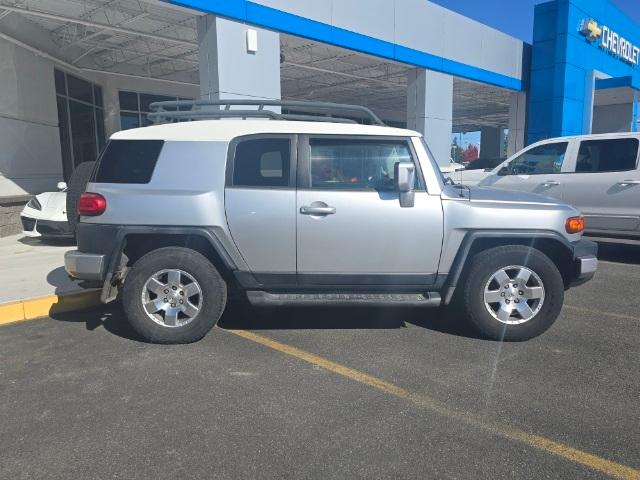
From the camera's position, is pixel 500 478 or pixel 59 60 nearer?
pixel 500 478

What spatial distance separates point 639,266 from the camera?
24.9 feet

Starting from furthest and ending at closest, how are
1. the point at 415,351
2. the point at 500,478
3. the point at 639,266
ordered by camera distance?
the point at 639,266 → the point at 415,351 → the point at 500,478

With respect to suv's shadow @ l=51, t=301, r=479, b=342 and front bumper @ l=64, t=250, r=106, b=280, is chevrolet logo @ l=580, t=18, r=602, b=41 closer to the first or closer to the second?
suv's shadow @ l=51, t=301, r=479, b=342

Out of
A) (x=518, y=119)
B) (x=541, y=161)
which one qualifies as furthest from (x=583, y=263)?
(x=518, y=119)

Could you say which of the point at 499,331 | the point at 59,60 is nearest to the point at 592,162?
the point at 499,331

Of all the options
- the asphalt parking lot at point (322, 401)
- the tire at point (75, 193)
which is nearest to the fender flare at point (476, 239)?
the asphalt parking lot at point (322, 401)

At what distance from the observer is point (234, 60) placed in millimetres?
9500

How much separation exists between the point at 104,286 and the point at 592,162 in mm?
7372

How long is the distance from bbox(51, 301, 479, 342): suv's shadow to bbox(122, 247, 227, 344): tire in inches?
12.5

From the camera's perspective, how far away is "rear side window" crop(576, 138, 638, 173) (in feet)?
25.0

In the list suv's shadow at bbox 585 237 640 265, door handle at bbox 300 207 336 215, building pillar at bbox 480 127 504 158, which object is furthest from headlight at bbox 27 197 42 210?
building pillar at bbox 480 127 504 158

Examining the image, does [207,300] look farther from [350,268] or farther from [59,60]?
[59,60]

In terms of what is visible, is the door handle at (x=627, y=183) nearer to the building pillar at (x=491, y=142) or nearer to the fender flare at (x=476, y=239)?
the fender flare at (x=476, y=239)

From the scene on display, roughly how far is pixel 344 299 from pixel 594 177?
219 inches
